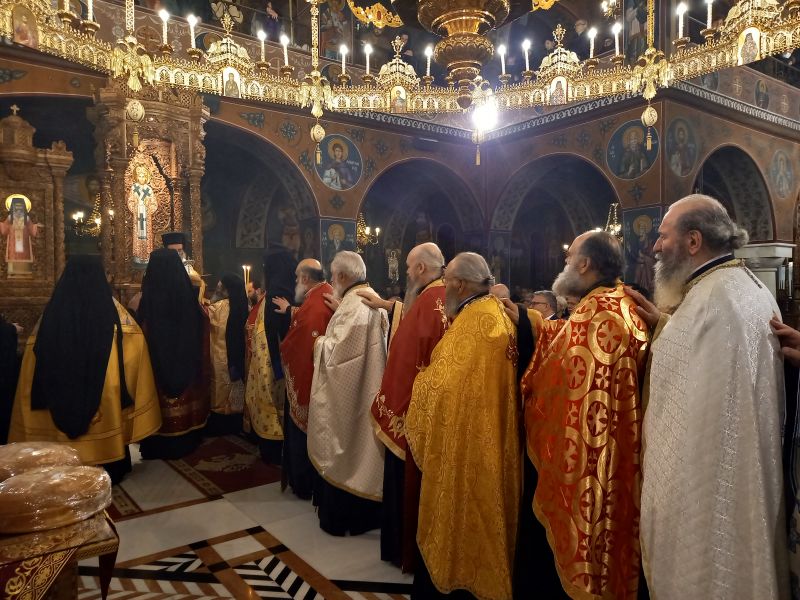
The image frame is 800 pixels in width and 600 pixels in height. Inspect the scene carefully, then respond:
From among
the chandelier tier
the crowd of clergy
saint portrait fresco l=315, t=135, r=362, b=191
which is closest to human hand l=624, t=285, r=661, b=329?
the crowd of clergy

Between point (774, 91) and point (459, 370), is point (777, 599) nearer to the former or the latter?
point (459, 370)

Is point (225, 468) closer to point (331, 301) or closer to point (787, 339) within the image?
point (331, 301)

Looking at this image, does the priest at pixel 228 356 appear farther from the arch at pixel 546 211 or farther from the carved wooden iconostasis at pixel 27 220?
the arch at pixel 546 211

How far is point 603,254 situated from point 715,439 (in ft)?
2.90

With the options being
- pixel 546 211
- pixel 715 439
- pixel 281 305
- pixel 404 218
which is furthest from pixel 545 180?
pixel 715 439

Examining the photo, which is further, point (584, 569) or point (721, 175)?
point (721, 175)

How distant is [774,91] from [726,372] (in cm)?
1375

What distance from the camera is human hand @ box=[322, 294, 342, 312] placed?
4.08 metres

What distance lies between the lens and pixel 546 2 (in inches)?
119

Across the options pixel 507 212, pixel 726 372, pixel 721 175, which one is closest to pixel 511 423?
pixel 726 372

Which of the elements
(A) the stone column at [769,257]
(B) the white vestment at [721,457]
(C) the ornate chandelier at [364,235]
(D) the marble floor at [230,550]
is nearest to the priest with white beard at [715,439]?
(B) the white vestment at [721,457]

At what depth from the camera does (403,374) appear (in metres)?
3.07

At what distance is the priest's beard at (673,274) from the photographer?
2.03m

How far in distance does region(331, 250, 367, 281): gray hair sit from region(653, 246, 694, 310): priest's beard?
2146 mm
